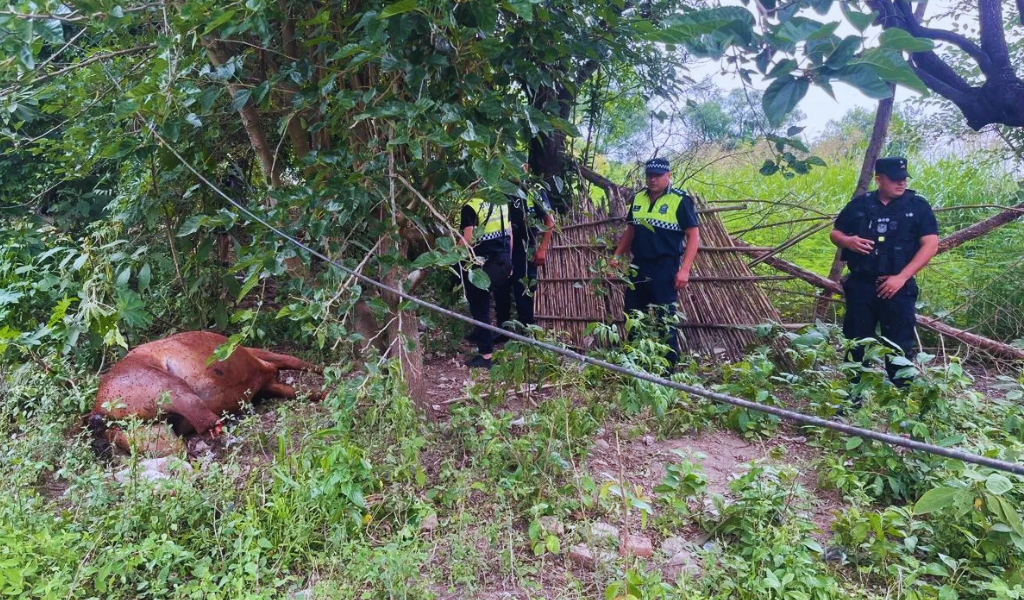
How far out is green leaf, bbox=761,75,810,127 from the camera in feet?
3.24

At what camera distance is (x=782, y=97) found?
100 centimetres

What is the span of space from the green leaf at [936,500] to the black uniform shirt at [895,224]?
6.35 feet

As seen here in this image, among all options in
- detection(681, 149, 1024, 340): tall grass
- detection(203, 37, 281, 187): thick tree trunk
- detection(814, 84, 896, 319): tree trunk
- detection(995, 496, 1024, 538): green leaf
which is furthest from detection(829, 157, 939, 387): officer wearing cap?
detection(203, 37, 281, 187): thick tree trunk

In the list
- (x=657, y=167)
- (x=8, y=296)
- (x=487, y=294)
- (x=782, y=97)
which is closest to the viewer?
(x=782, y=97)

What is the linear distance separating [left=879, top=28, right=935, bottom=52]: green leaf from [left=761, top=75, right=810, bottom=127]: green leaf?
0.12 m

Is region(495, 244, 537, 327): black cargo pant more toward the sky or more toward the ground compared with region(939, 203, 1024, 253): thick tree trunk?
more toward the ground

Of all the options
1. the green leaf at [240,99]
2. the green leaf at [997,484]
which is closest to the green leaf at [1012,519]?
the green leaf at [997,484]

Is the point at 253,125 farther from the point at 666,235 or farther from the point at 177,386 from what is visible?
the point at 666,235

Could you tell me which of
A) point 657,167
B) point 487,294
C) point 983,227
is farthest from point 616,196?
point 983,227

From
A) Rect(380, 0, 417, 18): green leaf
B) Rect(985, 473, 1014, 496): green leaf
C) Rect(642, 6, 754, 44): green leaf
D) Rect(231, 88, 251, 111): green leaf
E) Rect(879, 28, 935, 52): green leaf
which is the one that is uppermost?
Rect(380, 0, 417, 18): green leaf

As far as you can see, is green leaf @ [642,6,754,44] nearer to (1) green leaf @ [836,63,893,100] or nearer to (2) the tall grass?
(1) green leaf @ [836,63,893,100]

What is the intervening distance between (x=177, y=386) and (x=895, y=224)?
415cm

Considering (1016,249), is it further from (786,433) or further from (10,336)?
(10,336)

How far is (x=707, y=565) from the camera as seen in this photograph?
6.56 feet
